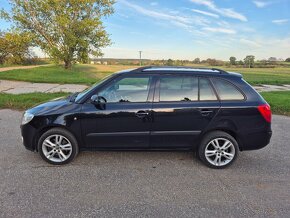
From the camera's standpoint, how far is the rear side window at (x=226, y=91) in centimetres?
400

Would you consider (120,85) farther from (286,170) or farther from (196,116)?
(286,170)

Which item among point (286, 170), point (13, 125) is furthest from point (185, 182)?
point (13, 125)

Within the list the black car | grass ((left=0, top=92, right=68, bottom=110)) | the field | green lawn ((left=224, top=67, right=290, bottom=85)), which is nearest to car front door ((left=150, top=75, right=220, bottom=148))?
the black car

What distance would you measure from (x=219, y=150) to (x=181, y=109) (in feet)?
2.93

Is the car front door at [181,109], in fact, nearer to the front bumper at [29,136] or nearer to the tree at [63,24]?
the front bumper at [29,136]

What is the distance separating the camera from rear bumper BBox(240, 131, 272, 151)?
401 centimetres

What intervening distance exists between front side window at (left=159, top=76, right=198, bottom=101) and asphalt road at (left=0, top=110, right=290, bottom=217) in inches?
42.3

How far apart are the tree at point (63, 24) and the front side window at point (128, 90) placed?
22.0 meters

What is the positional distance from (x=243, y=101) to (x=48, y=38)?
25631mm

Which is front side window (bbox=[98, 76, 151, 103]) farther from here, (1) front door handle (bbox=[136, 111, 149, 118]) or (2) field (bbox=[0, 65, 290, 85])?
(2) field (bbox=[0, 65, 290, 85])

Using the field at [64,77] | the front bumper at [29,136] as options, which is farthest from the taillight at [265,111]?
the field at [64,77]

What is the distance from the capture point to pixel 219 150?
4020 mm

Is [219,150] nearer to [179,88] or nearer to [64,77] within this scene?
[179,88]

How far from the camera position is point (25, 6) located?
24.7m
